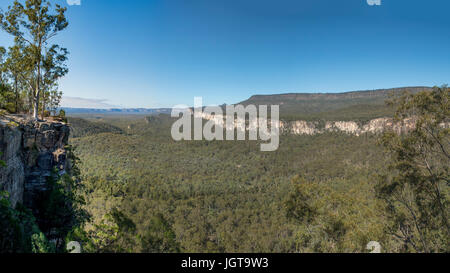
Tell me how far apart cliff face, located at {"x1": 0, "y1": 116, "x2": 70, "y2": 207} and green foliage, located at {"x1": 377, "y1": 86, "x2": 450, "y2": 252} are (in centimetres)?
1812

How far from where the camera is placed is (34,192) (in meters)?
8.81

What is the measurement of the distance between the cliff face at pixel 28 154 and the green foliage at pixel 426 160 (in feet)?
59.5

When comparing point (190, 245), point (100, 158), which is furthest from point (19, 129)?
point (100, 158)

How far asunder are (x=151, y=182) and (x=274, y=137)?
75.7m

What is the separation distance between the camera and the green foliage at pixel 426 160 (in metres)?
10.6

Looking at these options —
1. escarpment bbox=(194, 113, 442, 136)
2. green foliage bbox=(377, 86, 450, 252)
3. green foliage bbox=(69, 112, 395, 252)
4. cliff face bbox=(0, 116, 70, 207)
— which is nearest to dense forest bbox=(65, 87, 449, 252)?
green foliage bbox=(377, 86, 450, 252)

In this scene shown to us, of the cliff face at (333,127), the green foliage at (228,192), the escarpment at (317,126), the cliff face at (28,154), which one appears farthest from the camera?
the escarpment at (317,126)

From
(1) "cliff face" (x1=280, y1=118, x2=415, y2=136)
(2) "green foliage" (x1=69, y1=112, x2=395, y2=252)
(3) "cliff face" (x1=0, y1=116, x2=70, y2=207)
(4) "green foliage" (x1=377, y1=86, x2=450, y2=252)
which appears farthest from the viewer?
(1) "cliff face" (x1=280, y1=118, x2=415, y2=136)

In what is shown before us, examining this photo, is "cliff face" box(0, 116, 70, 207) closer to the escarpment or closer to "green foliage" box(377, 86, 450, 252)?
"green foliage" box(377, 86, 450, 252)

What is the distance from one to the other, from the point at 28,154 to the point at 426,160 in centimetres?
2062

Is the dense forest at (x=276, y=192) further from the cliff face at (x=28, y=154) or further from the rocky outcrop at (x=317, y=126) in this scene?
the rocky outcrop at (x=317, y=126)

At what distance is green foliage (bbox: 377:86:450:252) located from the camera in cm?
1064

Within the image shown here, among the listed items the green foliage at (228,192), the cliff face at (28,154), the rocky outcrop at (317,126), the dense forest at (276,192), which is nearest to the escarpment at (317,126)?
the rocky outcrop at (317,126)

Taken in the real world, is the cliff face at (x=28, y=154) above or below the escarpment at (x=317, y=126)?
below
